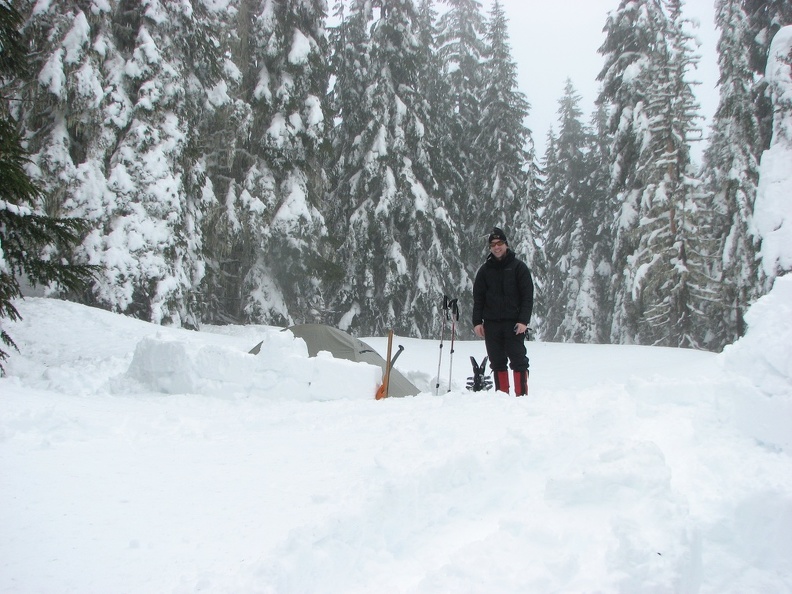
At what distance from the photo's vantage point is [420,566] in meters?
2.56

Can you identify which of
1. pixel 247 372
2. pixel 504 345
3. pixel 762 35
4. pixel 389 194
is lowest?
pixel 247 372

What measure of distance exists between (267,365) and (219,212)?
10010mm

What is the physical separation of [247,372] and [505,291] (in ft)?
9.63

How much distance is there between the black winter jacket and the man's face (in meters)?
0.05

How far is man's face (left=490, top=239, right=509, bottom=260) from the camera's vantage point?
20.0 ft

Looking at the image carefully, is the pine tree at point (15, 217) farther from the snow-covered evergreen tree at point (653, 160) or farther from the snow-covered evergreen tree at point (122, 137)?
the snow-covered evergreen tree at point (653, 160)

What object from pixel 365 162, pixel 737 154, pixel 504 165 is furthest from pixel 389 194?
pixel 737 154

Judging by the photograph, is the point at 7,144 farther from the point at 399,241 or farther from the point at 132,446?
the point at 399,241

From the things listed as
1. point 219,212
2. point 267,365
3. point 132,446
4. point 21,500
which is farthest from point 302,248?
point 21,500

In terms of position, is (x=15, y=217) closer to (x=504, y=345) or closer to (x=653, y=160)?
(x=504, y=345)

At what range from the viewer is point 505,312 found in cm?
609

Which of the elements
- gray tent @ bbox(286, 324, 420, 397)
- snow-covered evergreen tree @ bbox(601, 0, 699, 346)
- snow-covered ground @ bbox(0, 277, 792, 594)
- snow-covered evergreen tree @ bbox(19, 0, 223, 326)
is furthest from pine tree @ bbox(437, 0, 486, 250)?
snow-covered ground @ bbox(0, 277, 792, 594)

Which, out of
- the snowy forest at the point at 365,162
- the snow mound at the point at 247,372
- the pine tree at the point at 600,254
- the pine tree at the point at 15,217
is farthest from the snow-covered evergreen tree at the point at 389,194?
the pine tree at the point at 15,217

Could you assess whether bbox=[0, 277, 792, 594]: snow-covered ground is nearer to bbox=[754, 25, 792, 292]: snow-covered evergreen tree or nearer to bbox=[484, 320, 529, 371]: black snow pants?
bbox=[484, 320, 529, 371]: black snow pants
